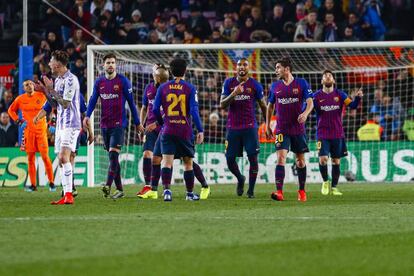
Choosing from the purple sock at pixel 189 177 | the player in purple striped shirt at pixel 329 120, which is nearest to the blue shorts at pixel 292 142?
the purple sock at pixel 189 177

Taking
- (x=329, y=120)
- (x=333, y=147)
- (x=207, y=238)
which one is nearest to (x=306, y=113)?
(x=329, y=120)

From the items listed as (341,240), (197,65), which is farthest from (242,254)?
(197,65)

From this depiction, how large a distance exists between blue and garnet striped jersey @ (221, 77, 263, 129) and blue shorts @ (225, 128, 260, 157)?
0.09 metres

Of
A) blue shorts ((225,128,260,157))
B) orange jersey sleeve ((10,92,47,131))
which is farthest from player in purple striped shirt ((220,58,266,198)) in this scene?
orange jersey sleeve ((10,92,47,131))

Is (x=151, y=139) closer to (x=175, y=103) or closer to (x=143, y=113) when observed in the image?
(x=143, y=113)

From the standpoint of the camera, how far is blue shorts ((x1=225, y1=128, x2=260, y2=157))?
16.9 m

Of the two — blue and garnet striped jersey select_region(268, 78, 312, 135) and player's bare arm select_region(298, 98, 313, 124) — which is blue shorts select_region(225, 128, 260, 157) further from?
player's bare arm select_region(298, 98, 313, 124)

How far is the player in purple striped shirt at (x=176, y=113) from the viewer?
1507 cm

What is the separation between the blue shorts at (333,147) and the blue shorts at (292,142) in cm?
281

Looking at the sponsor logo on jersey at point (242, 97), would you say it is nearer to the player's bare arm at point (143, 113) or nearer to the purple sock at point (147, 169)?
the player's bare arm at point (143, 113)

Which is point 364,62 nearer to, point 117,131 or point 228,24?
point 228,24

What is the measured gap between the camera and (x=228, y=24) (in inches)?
1036

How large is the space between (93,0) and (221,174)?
7.52 meters

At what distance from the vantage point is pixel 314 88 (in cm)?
2492
